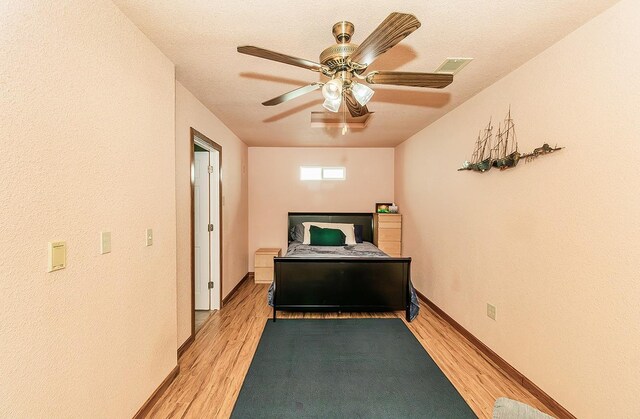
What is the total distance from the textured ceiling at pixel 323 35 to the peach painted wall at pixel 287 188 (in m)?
2.32

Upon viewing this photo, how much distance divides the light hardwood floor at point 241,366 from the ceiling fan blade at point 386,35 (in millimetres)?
2197

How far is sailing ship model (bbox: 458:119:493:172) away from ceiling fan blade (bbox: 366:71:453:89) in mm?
1176

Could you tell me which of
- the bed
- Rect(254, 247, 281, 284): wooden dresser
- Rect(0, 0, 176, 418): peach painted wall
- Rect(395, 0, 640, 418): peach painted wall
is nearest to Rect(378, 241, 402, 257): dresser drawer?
the bed

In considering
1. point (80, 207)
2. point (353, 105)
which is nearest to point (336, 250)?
point (353, 105)

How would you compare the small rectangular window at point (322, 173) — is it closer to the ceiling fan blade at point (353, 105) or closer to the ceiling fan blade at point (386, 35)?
the ceiling fan blade at point (353, 105)

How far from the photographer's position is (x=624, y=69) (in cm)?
147

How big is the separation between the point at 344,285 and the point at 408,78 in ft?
7.67

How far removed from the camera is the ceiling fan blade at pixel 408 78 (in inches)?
61.0

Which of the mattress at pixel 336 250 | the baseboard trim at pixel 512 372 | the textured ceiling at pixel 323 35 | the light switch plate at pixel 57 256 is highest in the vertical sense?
the textured ceiling at pixel 323 35

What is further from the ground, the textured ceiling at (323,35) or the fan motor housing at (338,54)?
the textured ceiling at (323,35)

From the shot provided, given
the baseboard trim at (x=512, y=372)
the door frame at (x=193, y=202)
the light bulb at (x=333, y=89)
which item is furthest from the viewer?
the door frame at (x=193, y=202)

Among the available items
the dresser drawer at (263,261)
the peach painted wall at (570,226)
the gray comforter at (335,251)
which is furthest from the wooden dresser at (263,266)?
the peach painted wall at (570,226)

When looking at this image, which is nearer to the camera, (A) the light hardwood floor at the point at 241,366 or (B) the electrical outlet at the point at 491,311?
(A) the light hardwood floor at the point at 241,366

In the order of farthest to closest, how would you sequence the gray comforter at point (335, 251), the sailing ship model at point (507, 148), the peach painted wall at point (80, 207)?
the gray comforter at point (335, 251), the sailing ship model at point (507, 148), the peach painted wall at point (80, 207)
